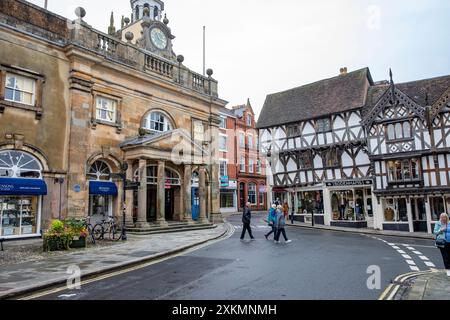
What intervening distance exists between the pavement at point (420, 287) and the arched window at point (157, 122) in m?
16.3

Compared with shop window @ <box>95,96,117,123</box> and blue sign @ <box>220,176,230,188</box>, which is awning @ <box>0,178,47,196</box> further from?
blue sign @ <box>220,176,230,188</box>

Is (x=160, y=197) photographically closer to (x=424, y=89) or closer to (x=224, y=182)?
(x=424, y=89)

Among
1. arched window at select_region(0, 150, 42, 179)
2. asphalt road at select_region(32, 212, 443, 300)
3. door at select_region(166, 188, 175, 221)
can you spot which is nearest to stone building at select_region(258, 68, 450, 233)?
door at select_region(166, 188, 175, 221)

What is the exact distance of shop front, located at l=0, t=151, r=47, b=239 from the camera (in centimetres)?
1409

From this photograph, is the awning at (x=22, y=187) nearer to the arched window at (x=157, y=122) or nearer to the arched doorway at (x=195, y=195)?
the arched window at (x=157, y=122)

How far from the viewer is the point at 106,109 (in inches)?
735

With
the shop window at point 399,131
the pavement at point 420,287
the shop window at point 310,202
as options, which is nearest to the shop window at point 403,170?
the shop window at point 399,131
